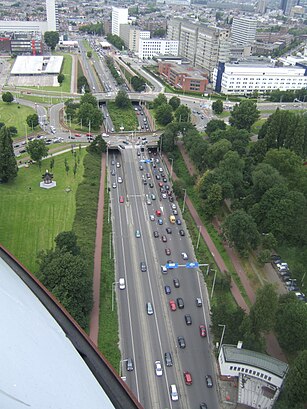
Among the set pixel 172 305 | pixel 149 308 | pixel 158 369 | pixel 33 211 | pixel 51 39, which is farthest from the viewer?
pixel 51 39

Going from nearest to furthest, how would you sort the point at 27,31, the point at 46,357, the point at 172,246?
the point at 46,357 → the point at 172,246 → the point at 27,31

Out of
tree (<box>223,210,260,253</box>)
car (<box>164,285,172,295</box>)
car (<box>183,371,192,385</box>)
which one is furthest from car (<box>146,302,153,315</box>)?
tree (<box>223,210,260,253</box>)

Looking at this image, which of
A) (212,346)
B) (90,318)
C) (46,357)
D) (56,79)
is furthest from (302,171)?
(56,79)

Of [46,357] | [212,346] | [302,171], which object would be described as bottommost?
[212,346]

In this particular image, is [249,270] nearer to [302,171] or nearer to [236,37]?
[302,171]

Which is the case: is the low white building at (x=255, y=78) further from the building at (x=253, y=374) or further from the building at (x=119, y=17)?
the building at (x=253, y=374)

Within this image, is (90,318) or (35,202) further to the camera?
(35,202)

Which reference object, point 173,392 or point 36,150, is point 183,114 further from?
point 173,392

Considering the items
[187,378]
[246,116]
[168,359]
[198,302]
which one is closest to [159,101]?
[246,116]
